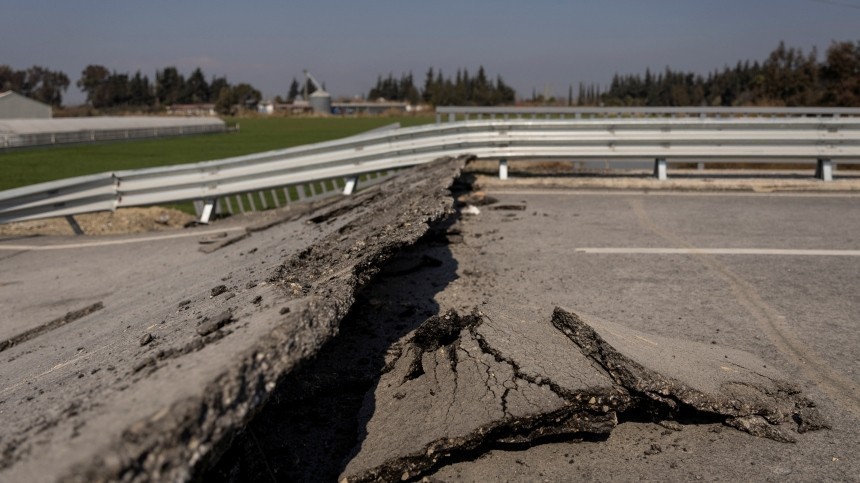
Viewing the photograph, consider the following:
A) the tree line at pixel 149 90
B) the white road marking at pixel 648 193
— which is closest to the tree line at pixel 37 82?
the tree line at pixel 149 90

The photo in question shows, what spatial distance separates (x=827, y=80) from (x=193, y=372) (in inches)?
1656

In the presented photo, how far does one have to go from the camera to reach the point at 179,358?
2.40m

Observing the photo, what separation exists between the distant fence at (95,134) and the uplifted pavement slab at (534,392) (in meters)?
28.0

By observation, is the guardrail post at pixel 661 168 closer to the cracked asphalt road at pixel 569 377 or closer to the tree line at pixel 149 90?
the cracked asphalt road at pixel 569 377

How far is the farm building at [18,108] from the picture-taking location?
5447cm

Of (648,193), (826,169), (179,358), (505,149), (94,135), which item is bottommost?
(179,358)

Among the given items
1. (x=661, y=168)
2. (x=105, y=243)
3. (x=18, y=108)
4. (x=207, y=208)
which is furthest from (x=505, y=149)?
(x=18, y=108)

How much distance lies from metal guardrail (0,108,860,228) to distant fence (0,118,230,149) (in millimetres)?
21338

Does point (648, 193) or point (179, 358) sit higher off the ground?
point (648, 193)

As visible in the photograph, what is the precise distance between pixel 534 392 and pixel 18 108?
2546 inches

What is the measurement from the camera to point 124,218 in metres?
10.3

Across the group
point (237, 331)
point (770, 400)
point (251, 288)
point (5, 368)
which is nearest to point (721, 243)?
point (770, 400)

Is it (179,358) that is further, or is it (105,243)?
(105,243)

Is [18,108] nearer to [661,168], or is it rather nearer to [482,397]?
[661,168]
